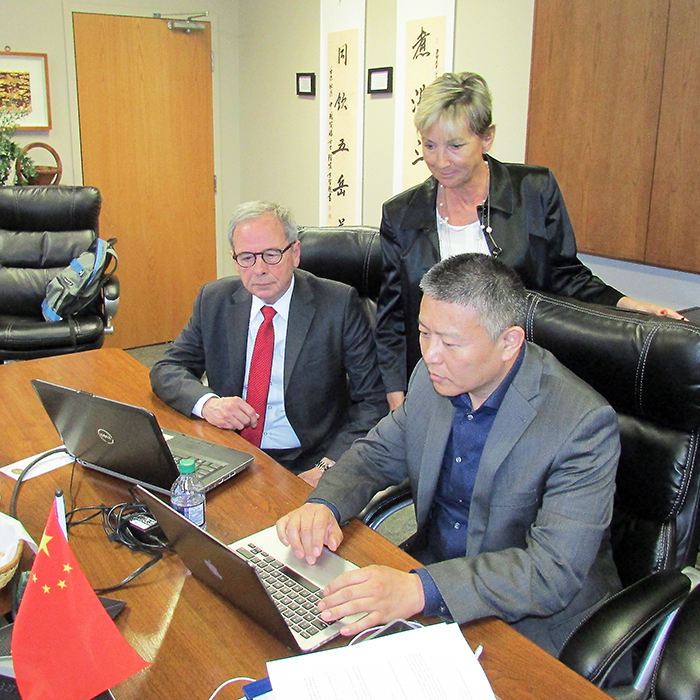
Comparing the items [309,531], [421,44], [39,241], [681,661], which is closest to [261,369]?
[309,531]

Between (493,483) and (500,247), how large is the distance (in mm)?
903

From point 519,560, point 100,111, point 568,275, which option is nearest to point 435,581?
point 519,560

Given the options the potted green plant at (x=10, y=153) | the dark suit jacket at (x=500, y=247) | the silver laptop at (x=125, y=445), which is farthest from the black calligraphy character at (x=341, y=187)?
the silver laptop at (x=125, y=445)

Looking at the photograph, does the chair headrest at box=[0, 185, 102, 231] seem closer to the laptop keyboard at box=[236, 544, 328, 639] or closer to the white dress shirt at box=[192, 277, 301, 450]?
the white dress shirt at box=[192, 277, 301, 450]

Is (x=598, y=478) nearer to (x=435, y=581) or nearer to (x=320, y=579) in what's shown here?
(x=435, y=581)

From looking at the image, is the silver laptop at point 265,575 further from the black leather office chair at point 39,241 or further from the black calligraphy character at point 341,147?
the black calligraphy character at point 341,147

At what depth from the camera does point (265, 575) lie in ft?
4.08

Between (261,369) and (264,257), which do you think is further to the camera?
(261,369)

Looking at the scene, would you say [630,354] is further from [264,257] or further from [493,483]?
[264,257]

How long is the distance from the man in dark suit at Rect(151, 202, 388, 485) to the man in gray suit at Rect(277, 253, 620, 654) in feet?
1.90

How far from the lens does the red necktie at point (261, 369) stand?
2.11 meters

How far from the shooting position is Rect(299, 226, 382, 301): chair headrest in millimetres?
2395

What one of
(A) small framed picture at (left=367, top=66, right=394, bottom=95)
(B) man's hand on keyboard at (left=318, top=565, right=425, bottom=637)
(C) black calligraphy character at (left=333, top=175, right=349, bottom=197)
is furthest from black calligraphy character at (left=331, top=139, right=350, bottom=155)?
(B) man's hand on keyboard at (left=318, top=565, right=425, bottom=637)

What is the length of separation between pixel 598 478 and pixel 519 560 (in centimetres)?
21
